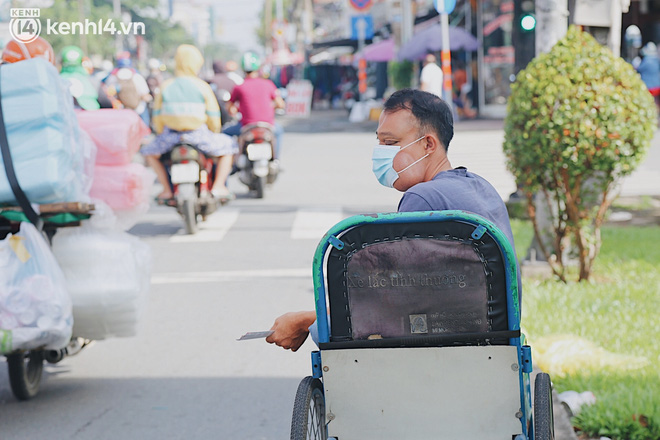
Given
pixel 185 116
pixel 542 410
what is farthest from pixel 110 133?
pixel 185 116

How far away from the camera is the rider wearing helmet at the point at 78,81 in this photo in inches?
355

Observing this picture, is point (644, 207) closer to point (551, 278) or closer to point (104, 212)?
point (551, 278)

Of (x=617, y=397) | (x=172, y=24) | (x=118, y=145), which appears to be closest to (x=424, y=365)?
(x=617, y=397)

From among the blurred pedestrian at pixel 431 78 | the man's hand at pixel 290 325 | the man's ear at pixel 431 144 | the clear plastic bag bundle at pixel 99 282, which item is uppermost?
the man's ear at pixel 431 144

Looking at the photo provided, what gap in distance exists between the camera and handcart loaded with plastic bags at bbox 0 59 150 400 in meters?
4.80


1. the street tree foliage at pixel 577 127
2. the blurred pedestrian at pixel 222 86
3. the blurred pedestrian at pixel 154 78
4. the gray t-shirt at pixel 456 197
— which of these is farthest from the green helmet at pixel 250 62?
the gray t-shirt at pixel 456 197

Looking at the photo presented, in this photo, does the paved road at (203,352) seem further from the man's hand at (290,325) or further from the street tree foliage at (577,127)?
the street tree foliage at (577,127)

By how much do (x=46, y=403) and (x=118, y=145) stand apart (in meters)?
1.45

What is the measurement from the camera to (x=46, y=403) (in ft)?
18.0

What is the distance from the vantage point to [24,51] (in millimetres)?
5891

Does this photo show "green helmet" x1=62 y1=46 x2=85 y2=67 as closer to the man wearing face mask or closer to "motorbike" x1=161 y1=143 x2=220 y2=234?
"motorbike" x1=161 y1=143 x2=220 y2=234

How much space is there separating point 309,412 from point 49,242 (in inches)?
109

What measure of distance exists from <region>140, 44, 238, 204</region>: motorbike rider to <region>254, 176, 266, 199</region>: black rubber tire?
2512 mm

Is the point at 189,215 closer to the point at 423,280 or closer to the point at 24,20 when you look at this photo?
the point at 24,20
